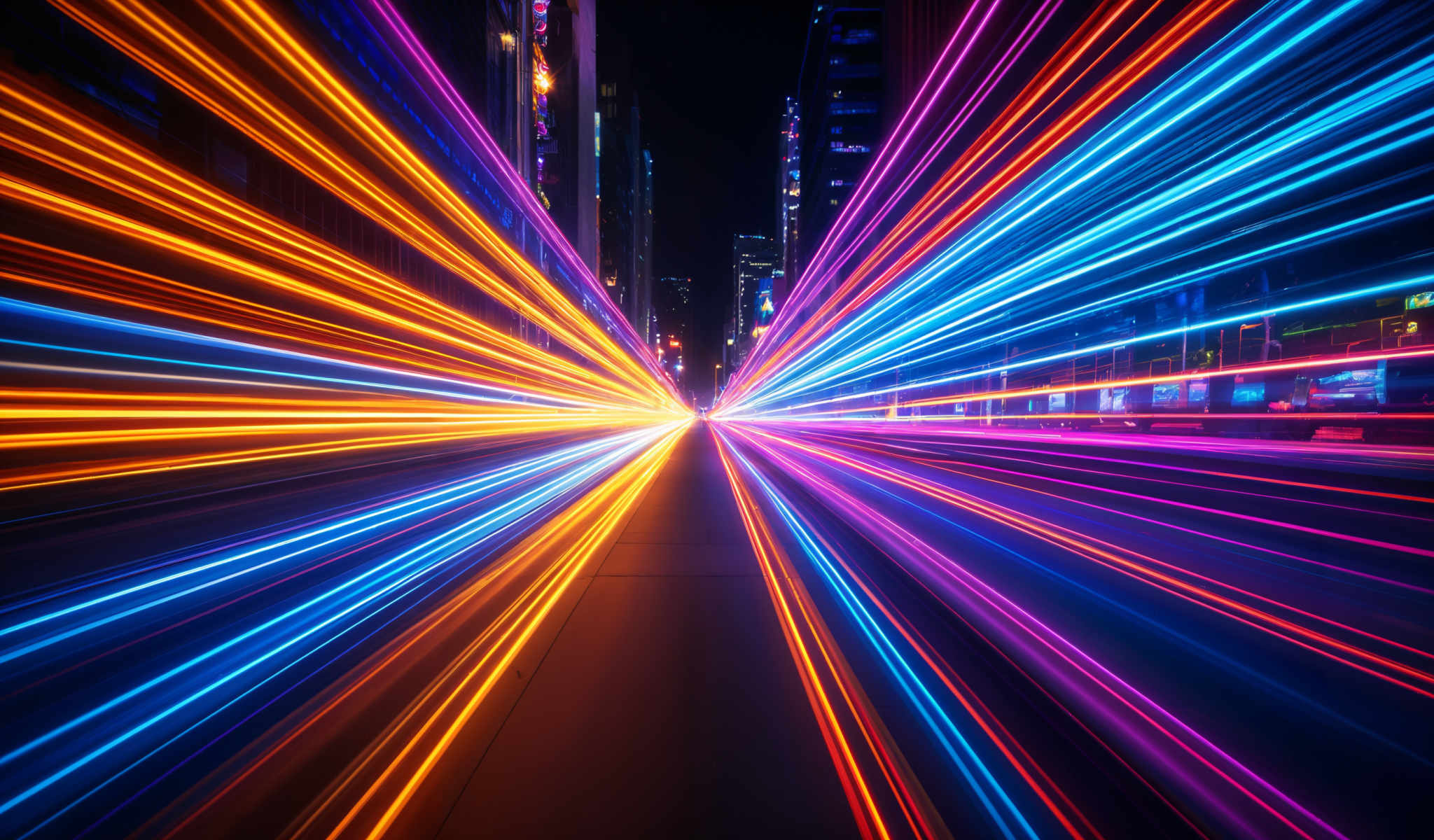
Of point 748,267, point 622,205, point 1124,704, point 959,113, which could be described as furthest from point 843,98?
point 748,267

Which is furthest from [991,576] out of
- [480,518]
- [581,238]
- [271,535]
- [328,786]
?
[581,238]

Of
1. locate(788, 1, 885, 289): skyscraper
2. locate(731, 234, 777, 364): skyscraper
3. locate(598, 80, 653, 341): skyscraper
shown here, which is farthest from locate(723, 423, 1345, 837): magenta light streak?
locate(731, 234, 777, 364): skyscraper

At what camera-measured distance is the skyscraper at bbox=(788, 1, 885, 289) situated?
55906mm

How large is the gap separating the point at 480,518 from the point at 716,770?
4954mm

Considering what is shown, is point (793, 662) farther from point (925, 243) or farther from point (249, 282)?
point (925, 243)

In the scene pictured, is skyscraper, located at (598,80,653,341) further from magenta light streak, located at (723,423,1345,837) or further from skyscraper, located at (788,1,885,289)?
magenta light streak, located at (723,423,1345,837)

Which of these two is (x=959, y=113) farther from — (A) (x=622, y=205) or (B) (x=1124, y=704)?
(A) (x=622, y=205)

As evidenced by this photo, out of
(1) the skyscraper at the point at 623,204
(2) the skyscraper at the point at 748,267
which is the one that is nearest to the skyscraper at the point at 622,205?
A: (1) the skyscraper at the point at 623,204

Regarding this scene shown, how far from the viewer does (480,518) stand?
20.1 feet

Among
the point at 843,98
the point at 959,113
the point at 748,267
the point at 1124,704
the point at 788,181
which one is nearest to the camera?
the point at 1124,704

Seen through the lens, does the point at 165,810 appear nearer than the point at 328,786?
Yes

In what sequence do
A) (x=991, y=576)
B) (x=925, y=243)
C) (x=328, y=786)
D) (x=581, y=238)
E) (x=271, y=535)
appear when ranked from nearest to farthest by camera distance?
1. (x=328, y=786)
2. (x=991, y=576)
3. (x=271, y=535)
4. (x=925, y=243)
5. (x=581, y=238)

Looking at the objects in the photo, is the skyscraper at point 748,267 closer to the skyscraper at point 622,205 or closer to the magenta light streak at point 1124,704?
the skyscraper at point 622,205

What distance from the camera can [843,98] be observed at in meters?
58.2
